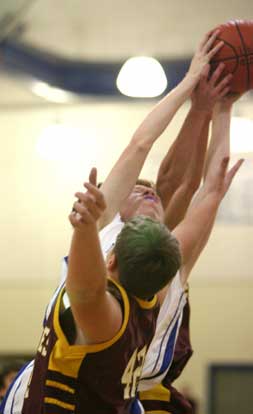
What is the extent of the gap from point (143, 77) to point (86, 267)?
22.2 feet

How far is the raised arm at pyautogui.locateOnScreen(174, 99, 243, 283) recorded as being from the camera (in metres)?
3.35

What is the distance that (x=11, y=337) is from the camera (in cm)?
1076

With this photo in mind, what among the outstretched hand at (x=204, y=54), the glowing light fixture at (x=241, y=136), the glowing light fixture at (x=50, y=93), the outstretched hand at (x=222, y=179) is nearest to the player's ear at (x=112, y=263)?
the outstretched hand at (x=222, y=179)

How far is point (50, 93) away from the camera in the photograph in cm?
1068

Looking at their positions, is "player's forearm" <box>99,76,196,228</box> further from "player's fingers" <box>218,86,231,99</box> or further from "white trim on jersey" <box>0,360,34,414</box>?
"white trim on jersey" <box>0,360,34,414</box>

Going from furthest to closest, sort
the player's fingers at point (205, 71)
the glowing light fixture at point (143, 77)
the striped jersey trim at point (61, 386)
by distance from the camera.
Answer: the glowing light fixture at point (143, 77), the player's fingers at point (205, 71), the striped jersey trim at point (61, 386)

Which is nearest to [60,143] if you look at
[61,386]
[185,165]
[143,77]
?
[143,77]

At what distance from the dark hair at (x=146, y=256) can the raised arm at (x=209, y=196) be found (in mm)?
662

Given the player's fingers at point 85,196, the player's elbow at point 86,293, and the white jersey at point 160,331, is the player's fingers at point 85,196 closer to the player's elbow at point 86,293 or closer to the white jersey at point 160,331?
the player's elbow at point 86,293

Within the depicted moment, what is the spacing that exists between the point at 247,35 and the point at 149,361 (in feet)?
4.74

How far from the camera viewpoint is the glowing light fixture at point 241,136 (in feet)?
32.6

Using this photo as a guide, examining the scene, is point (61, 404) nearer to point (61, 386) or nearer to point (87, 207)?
point (61, 386)

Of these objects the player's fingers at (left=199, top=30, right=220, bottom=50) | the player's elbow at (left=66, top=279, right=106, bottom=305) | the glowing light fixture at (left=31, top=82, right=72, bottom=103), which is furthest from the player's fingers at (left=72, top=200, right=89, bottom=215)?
the glowing light fixture at (left=31, top=82, right=72, bottom=103)

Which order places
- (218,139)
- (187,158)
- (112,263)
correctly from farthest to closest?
(187,158), (218,139), (112,263)
